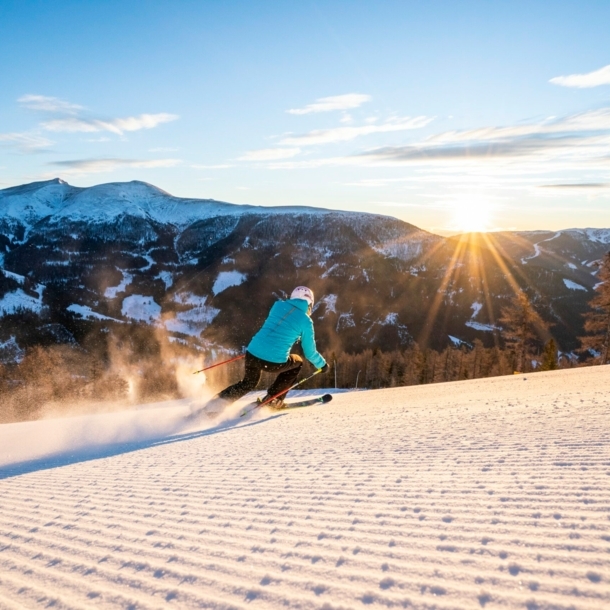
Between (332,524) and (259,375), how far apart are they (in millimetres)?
6534

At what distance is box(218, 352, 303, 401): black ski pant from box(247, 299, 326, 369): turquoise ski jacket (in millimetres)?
163

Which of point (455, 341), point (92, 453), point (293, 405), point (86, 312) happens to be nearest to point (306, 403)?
point (293, 405)

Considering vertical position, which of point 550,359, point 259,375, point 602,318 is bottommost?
point 550,359

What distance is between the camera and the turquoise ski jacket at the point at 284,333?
29.4 feet

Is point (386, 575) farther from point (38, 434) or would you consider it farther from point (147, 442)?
point (38, 434)

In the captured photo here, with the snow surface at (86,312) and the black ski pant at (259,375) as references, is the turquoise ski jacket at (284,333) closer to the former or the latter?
the black ski pant at (259,375)

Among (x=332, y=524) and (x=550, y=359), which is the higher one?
(x=332, y=524)

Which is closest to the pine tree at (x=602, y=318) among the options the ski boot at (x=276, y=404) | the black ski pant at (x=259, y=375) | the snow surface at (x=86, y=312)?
the ski boot at (x=276, y=404)

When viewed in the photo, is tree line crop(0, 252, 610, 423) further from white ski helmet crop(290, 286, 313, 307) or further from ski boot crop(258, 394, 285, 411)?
white ski helmet crop(290, 286, 313, 307)

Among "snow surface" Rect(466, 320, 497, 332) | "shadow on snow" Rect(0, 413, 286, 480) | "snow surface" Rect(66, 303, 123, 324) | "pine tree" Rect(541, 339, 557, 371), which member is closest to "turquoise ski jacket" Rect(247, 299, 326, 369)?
"shadow on snow" Rect(0, 413, 286, 480)

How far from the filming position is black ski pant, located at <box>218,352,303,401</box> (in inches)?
363

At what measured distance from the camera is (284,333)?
29.6 ft

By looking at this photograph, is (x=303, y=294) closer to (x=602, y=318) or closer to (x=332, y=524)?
(x=332, y=524)

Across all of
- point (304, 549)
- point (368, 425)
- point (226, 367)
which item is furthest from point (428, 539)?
point (226, 367)
